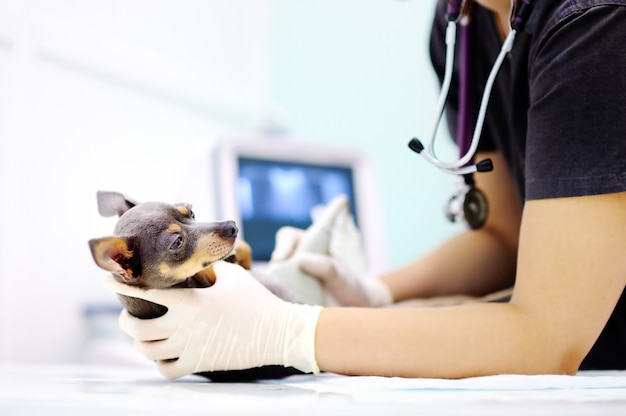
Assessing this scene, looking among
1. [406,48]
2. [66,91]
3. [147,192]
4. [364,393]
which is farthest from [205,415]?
[406,48]

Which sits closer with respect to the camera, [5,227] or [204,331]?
[204,331]

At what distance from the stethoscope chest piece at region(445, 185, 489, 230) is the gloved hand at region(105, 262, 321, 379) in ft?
1.53

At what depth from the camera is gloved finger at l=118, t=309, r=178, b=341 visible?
2.22 feet

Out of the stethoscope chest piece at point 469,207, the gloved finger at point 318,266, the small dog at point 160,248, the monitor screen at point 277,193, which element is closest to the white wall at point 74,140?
the monitor screen at point 277,193

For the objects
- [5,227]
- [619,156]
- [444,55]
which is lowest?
[5,227]

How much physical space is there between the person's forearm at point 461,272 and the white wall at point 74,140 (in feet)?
1.64

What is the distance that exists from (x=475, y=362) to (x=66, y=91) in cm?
144

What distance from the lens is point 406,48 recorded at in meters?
2.14

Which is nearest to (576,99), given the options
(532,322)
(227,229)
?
(532,322)

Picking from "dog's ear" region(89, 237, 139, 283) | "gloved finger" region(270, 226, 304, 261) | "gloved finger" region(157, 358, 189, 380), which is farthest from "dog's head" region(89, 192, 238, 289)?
"gloved finger" region(270, 226, 304, 261)

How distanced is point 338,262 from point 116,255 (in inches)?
20.0

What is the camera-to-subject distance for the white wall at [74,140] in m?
1.53

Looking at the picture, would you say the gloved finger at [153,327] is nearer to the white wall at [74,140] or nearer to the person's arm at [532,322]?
the person's arm at [532,322]

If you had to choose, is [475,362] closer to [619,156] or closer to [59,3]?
[619,156]
